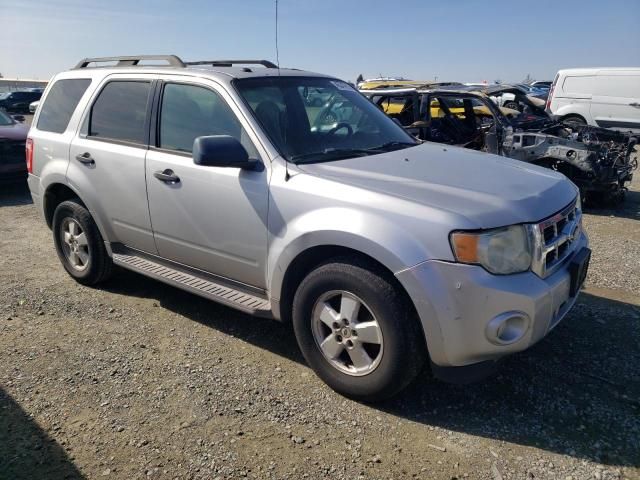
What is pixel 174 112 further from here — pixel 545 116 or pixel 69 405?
pixel 545 116

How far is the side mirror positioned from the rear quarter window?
13.6 m

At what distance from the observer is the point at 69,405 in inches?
124

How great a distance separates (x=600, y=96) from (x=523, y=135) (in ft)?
25.6

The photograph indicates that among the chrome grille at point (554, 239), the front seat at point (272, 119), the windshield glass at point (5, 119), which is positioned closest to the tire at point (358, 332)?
the chrome grille at point (554, 239)

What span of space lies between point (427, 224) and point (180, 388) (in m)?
1.81

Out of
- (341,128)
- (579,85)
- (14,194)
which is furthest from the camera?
(579,85)

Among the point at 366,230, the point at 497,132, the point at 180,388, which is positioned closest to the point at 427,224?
the point at 366,230

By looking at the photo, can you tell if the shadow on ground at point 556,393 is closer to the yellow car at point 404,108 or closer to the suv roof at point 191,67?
the suv roof at point 191,67

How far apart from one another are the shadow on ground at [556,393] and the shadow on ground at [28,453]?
57.3 inches

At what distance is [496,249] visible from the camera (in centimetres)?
266

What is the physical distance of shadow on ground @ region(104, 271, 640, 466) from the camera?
111 inches

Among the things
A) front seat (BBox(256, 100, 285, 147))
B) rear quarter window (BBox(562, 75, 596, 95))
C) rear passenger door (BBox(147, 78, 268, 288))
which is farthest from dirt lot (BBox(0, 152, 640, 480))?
rear quarter window (BBox(562, 75, 596, 95))

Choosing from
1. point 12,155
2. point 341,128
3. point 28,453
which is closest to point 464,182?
point 341,128

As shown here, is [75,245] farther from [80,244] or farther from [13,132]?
[13,132]
